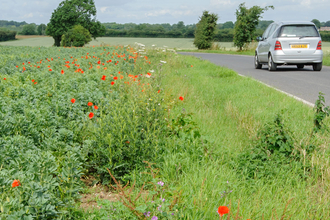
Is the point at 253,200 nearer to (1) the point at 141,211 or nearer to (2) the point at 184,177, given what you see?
(2) the point at 184,177

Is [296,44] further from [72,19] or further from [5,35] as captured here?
[5,35]

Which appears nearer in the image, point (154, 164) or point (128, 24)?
point (154, 164)

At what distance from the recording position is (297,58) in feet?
37.6

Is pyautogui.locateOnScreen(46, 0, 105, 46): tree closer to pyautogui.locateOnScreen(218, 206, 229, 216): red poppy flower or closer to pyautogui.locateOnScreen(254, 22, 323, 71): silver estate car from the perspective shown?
pyautogui.locateOnScreen(254, 22, 323, 71): silver estate car

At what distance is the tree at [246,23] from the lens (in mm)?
32250

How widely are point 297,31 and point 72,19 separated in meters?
54.0

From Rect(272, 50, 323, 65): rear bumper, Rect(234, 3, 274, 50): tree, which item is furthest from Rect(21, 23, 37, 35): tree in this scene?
Rect(272, 50, 323, 65): rear bumper

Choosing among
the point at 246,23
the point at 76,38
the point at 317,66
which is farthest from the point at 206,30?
the point at 317,66

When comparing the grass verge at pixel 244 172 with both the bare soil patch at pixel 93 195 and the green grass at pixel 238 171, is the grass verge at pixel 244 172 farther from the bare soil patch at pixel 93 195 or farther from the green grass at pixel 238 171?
the bare soil patch at pixel 93 195

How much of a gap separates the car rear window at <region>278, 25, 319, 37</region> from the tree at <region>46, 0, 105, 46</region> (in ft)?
168

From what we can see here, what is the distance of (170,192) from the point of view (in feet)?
7.75

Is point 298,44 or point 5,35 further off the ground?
point 5,35

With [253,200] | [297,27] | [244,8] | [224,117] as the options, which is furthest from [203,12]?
[253,200]

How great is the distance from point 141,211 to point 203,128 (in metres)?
2.43
